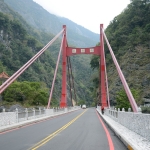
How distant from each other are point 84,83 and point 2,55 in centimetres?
6881

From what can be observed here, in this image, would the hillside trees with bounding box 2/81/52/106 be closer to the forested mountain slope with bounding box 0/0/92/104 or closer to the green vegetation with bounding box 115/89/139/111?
the forested mountain slope with bounding box 0/0/92/104

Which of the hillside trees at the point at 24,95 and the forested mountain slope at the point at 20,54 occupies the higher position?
→ the forested mountain slope at the point at 20,54

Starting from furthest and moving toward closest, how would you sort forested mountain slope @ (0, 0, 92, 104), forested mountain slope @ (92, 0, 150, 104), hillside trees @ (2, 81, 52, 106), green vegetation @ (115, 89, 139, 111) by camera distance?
forested mountain slope @ (0, 0, 92, 104)
hillside trees @ (2, 81, 52, 106)
forested mountain slope @ (92, 0, 150, 104)
green vegetation @ (115, 89, 139, 111)

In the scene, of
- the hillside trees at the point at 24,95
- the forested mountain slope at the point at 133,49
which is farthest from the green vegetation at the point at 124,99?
the hillside trees at the point at 24,95

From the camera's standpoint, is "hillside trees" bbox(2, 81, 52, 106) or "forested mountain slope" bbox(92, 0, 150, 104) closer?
"forested mountain slope" bbox(92, 0, 150, 104)

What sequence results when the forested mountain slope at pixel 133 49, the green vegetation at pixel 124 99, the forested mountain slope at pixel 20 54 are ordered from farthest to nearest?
the forested mountain slope at pixel 20 54 → the forested mountain slope at pixel 133 49 → the green vegetation at pixel 124 99

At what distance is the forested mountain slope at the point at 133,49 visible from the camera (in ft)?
178

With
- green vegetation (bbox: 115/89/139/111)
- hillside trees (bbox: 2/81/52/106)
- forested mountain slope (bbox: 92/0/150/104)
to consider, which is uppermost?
forested mountain slope (bbox: 92/0/150/104)

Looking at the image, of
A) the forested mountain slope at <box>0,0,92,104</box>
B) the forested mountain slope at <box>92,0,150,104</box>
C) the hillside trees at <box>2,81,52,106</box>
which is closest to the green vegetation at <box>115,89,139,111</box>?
the forested mountain slope at <box>92,0,150,104</box>

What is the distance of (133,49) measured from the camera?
64.4 meters

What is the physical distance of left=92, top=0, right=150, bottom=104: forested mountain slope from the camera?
2136 inches

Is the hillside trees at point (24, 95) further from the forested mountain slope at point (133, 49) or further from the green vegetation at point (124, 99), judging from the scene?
the green vegetation at point (124, 99)

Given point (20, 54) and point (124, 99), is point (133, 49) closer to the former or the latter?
point (124, 99)

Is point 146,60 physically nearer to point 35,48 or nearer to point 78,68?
point 35,48
